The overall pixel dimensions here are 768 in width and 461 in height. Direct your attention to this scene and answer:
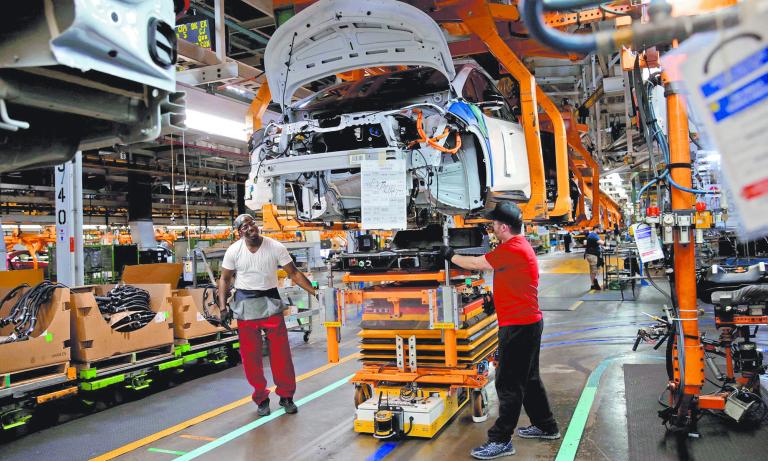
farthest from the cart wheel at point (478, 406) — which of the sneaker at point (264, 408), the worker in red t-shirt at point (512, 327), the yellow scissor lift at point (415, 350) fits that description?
the sneaker at point (264, 408)

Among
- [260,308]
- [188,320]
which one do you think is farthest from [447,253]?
[188,320]

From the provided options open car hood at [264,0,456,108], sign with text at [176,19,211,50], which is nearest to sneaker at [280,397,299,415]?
open car hood at [264,0,456,108]

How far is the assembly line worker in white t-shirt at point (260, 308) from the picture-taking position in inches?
196

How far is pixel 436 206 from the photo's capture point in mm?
4531

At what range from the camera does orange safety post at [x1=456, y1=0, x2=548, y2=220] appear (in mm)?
5031

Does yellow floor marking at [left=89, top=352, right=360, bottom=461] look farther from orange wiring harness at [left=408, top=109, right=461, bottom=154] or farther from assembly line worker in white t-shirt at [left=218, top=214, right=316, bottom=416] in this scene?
orange wiring harness at [left=408, top=109, right=461, bottom=154]

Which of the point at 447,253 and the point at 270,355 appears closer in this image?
the point at 447,253

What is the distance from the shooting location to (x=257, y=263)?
5145 mm

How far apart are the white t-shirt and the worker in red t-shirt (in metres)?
1.94

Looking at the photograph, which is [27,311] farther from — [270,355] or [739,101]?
[739,101]

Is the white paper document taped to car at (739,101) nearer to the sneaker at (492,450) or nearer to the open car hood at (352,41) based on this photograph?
the sneaker at (492,450)

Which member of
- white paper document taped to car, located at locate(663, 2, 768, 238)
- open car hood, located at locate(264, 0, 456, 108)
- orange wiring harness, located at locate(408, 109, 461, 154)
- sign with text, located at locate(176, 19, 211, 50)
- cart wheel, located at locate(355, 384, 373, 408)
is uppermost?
sign with text, located at locate(176, 19, 211, 50)

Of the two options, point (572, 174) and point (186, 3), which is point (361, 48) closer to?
point (186, 3)

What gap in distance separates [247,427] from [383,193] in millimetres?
2273
